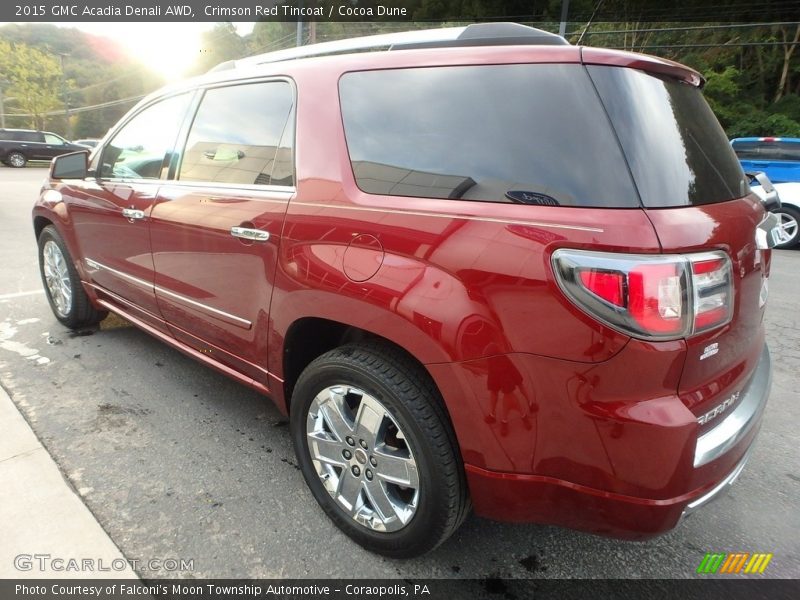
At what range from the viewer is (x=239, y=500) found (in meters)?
2.19

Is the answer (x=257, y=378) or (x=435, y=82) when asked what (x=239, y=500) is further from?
(x=435, y=82)

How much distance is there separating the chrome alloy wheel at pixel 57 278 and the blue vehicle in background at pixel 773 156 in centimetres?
1085

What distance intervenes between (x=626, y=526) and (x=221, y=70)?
2.81m

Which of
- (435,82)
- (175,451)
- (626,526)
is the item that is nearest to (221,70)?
(435,82)

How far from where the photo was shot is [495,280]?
1.42 m

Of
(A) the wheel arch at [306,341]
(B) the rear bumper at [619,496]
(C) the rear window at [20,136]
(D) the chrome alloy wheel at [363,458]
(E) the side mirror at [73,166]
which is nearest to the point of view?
(B) the rear bumper at [619,496]

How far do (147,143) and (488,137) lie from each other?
2379 mm

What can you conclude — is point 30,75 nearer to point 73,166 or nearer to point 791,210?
point 73,166

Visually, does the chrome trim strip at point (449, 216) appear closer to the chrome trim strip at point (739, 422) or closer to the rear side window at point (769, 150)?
the chrome trim strip at point (739, 422)

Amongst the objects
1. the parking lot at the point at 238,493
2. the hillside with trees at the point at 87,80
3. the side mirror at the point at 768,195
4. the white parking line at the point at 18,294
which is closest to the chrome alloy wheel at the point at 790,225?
the parking lot at the point at 238,493

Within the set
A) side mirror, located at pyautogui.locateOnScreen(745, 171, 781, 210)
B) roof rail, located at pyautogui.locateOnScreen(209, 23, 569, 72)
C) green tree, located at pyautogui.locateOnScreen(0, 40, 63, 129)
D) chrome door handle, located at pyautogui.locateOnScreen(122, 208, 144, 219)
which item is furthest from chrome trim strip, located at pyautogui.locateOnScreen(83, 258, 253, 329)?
green tree, located at pyautogui.locateOnScreen(0, 40, 63, 129)

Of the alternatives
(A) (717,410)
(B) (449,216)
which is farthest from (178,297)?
(A) (717,410)

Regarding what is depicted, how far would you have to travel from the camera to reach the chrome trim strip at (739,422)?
56.2 inches

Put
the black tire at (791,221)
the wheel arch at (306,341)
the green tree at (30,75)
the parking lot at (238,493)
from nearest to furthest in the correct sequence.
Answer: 1. the parking lot at (238,493)
2. the wheel arch at (306,341)
3. the black tire at (791,221)
4. the green tree at (30,75)
